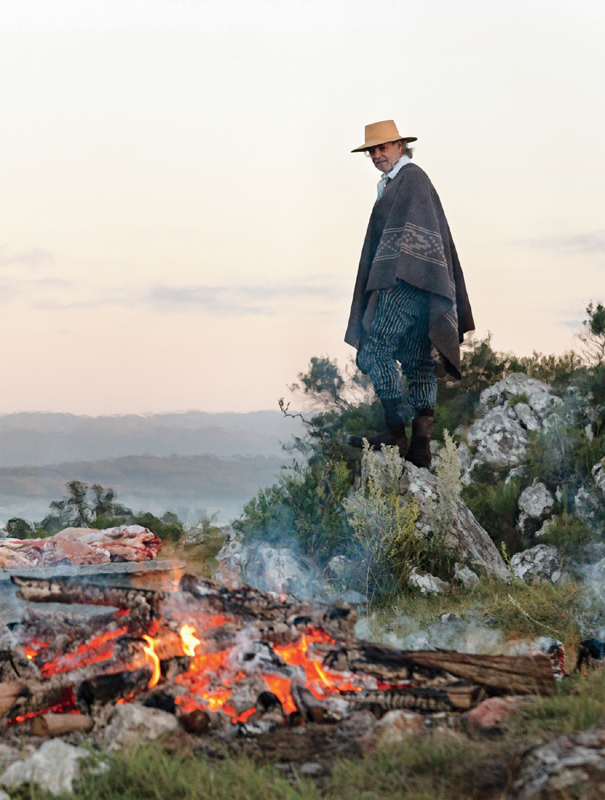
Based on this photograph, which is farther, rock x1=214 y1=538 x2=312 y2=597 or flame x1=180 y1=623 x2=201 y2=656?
rock x1=214 y1=538 x2=312 y2=597

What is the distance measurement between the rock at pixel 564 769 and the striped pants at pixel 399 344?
3349mm

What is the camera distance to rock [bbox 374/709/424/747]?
2.51 m

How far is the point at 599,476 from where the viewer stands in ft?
24.5

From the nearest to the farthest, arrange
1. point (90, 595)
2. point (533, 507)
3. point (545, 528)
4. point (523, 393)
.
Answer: point (90, 595), point (545, 528), point (533, 507), point (523, 393)

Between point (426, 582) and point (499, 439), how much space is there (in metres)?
3.69

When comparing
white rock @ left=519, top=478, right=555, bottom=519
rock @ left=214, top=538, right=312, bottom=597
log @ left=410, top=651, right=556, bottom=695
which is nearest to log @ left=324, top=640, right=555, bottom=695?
log @ left=410, top=651, right=556, bottom=695

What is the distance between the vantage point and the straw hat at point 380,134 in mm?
5293

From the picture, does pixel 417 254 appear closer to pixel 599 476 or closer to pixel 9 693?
pixel 599 476

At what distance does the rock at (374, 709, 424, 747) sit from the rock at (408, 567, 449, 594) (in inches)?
97.1

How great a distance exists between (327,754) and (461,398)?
7.32m

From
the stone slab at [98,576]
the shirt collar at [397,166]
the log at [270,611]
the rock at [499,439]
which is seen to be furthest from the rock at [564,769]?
the rock at [499,439]

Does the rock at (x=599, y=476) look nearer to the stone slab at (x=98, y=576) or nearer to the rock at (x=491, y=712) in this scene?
the stone slab at (x=98, y=576)

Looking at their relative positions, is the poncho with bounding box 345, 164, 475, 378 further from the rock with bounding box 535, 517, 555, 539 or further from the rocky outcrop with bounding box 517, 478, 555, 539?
the rocky outcrop with bounding box 517, 478, 555, 539

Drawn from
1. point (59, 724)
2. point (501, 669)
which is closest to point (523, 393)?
point (501, 669)
